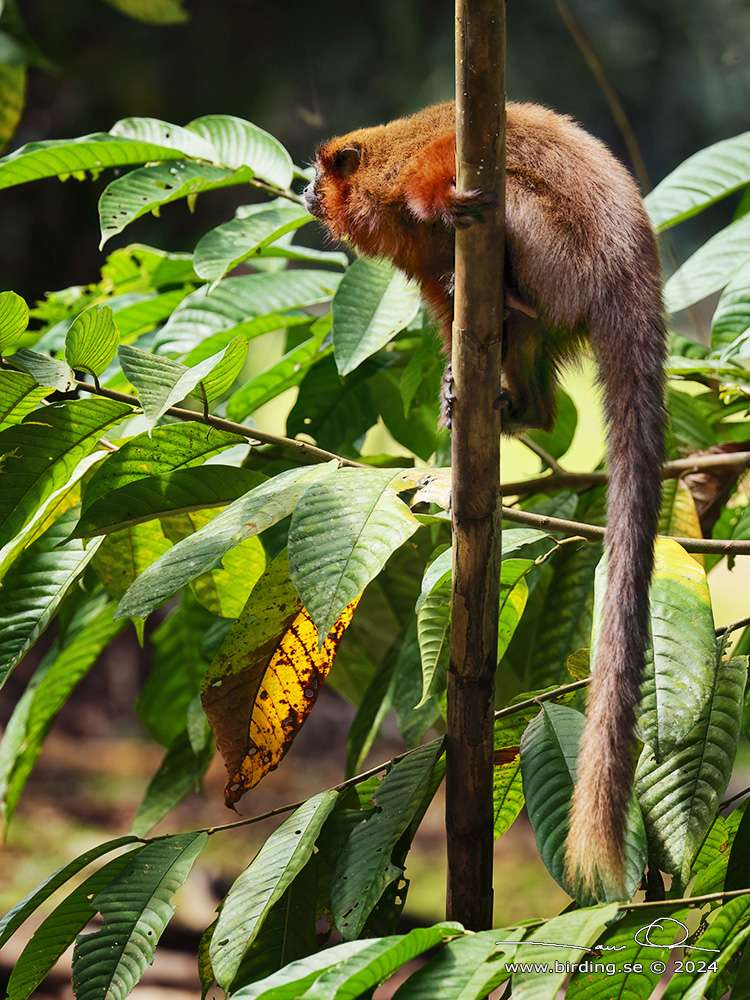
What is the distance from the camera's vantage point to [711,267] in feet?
3.32

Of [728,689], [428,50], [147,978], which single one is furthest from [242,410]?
[428,50]

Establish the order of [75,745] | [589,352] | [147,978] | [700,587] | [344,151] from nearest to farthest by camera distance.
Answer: [700,587] < [589,352] < [344,151] < [147,978] < [75,745]

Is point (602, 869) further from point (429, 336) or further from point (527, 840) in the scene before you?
point (527, 840)

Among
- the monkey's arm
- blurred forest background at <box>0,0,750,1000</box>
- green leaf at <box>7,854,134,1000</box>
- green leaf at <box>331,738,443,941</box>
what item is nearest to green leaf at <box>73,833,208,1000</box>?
green leaf at <box>7,854,134,1000</box>

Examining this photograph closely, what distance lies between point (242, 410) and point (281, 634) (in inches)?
15.8

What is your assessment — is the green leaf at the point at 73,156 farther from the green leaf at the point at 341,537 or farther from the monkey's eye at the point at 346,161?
the green leaf at the point at 341,537

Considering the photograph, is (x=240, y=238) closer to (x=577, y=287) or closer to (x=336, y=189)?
(x=336, y=189)

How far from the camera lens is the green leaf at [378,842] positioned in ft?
1.97

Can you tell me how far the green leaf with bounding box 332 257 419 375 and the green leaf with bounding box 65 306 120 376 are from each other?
0.25m

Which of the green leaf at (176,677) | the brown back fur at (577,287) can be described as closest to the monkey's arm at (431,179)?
the brown back fur at (577,287)

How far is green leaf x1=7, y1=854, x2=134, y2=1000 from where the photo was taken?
0.63m

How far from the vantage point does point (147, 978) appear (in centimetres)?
193

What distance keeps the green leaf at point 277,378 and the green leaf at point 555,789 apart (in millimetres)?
523

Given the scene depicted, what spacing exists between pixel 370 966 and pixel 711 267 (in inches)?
34.0
